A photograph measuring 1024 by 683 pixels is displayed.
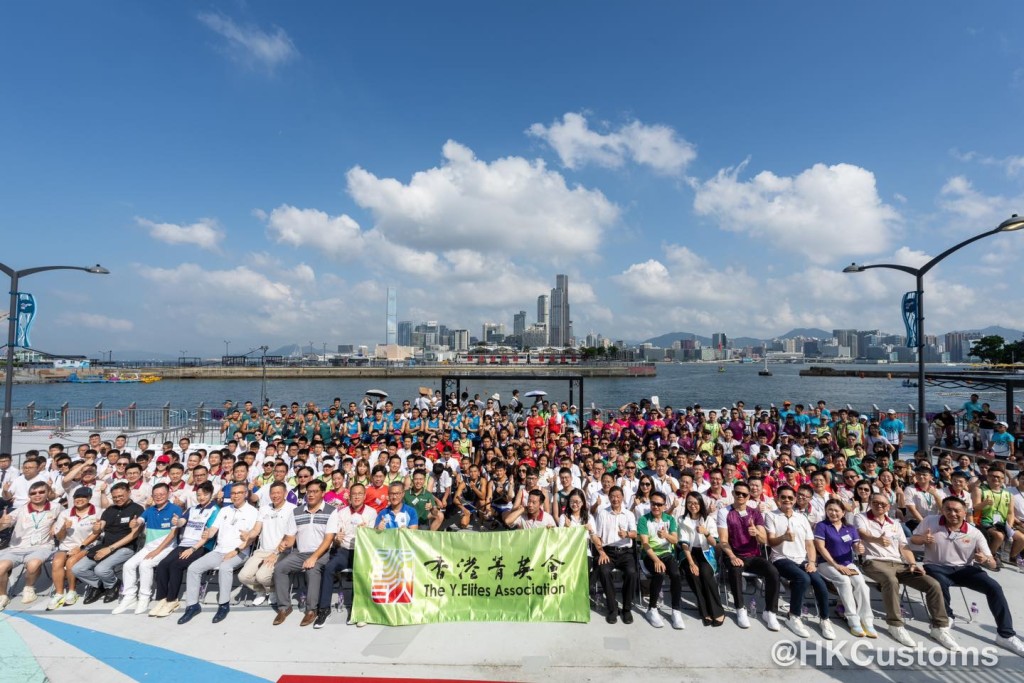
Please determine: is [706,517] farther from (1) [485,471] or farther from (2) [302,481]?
(2) [302,481]

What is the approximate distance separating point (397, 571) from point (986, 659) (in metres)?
6.42

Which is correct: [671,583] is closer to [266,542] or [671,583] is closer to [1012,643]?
[1012,643]

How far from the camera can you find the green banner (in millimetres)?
5582

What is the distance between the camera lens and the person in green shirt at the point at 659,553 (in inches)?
221

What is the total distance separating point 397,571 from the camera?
5.70 meters

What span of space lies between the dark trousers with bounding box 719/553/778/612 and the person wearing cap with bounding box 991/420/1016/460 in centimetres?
1078

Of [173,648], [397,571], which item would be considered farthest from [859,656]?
[173,648]

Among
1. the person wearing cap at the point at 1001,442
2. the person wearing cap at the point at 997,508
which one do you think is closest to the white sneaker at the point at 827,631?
the person wearing cap at the point at 997,508

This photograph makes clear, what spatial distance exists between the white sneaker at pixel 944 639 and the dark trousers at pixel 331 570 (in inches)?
269

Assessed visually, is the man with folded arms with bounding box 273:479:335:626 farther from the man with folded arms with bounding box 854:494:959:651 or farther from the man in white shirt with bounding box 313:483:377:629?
the man with folded arms with bounding box 854:494:959:651

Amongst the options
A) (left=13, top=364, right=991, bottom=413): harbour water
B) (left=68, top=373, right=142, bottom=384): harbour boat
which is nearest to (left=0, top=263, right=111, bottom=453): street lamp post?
(left=13, top=364, right=991, bottom=413): harbour water

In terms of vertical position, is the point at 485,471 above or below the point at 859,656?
above

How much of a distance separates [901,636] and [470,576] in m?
4.85

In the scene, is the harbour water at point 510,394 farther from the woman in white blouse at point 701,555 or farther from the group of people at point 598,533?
the woman in white blouse at point 701,555
